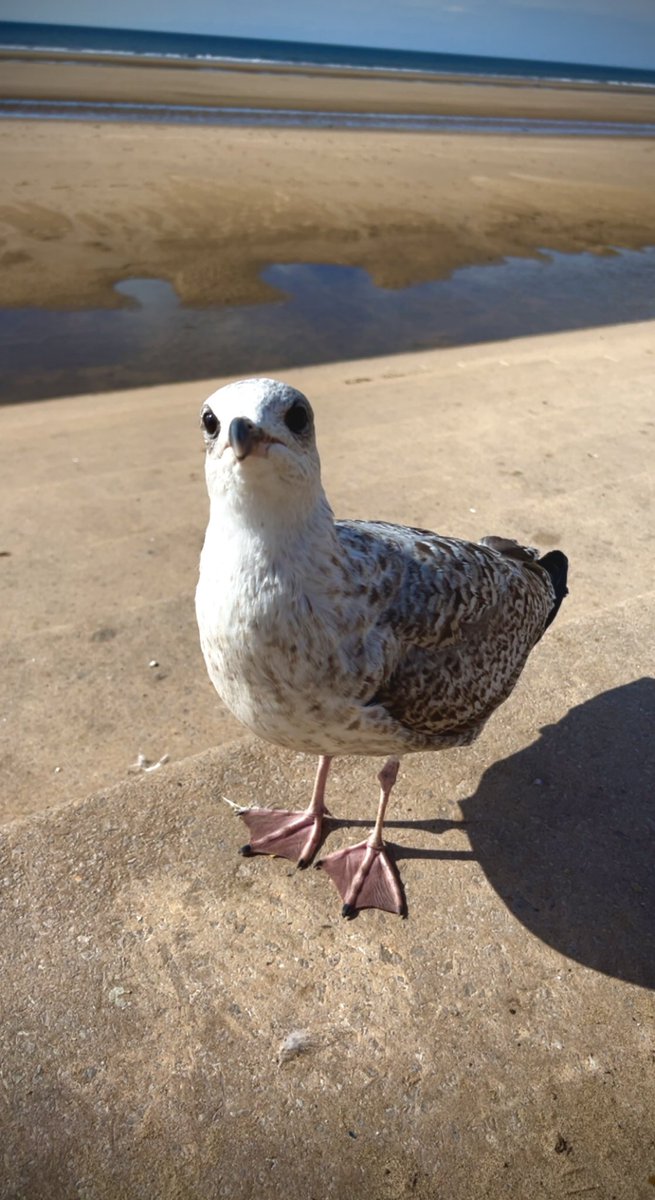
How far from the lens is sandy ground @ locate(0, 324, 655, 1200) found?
256 cm

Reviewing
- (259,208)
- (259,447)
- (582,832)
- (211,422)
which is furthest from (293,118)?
(259,447)

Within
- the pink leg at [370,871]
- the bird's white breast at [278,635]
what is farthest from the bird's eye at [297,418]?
the pink leg at [370,871]

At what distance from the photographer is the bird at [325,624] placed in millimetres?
2707

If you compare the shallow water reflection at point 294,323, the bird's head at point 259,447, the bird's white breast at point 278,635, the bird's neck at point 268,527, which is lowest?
the shallow water reflection at point 294,323

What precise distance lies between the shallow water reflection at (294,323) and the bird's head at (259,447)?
7.05 m

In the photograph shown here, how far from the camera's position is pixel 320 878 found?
3512mm

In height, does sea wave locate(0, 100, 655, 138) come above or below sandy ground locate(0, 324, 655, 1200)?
above

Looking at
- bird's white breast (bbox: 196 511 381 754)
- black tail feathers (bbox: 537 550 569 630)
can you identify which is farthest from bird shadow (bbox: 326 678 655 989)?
bird's white breast (bbox: 196 511 381 754)

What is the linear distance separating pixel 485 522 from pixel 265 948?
353cm

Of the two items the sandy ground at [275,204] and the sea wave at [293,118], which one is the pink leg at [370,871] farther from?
the sea wave at [293,118]

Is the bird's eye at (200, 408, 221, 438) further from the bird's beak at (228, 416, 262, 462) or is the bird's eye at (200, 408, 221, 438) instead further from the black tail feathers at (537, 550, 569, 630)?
the black tail feathers at (537, 550, 569, 630)

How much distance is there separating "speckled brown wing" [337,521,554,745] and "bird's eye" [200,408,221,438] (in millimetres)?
710

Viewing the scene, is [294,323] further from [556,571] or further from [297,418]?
[297,418]

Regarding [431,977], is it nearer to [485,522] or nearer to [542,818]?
[542,818]
